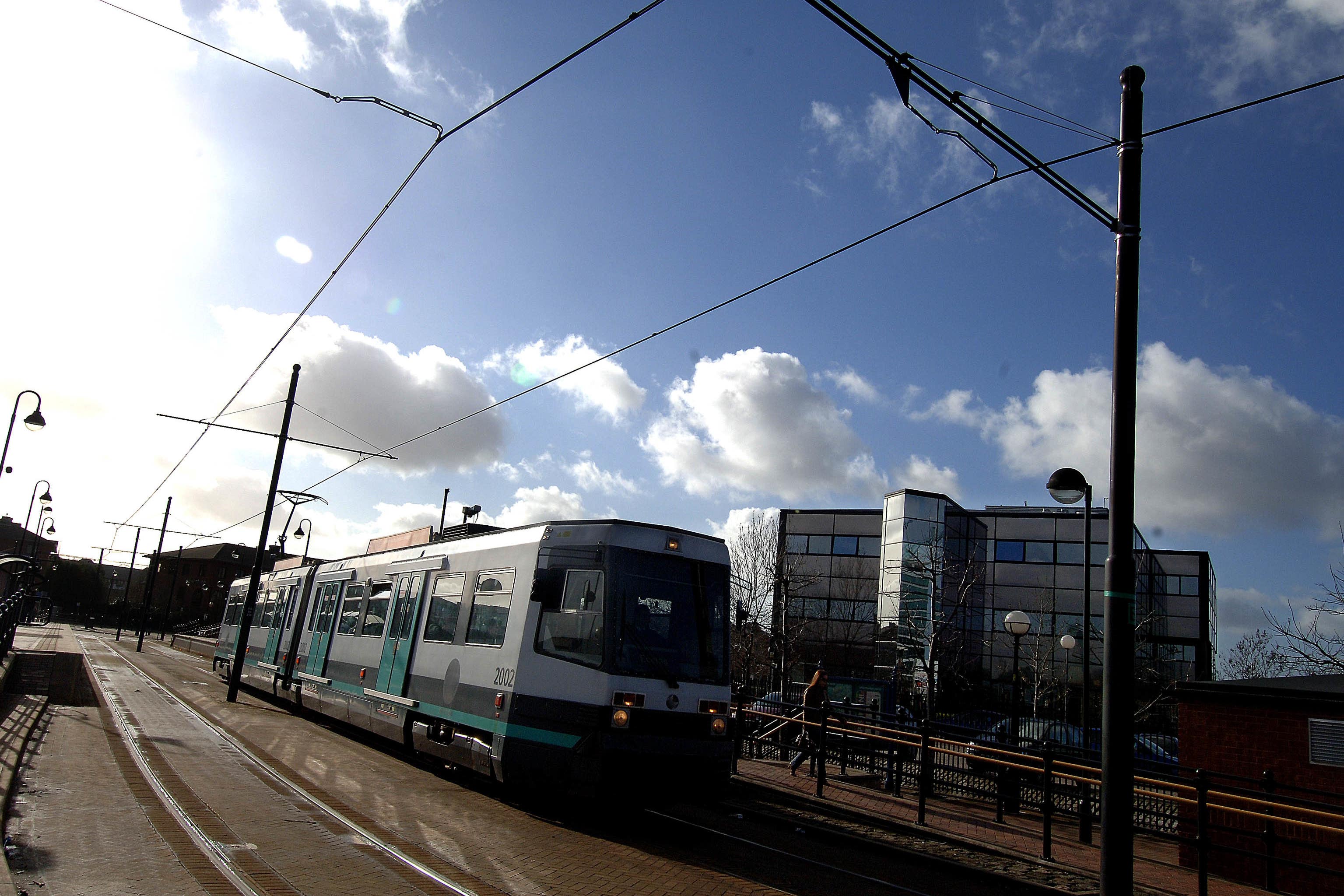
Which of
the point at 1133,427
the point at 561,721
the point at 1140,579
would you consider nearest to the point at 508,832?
the point at 561,721

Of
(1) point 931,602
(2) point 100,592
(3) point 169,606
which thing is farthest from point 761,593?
(2) point 100,592

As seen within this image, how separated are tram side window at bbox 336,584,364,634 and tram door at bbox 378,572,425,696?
1.89 m

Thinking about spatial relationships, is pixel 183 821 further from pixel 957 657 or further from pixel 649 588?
pixel 957 657

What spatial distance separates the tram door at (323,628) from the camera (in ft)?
57.0

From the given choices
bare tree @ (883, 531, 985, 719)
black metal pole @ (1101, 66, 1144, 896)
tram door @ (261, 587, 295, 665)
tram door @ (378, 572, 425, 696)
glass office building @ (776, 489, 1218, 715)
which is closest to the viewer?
black metal pole @ (1101, 66, 1144, 896)

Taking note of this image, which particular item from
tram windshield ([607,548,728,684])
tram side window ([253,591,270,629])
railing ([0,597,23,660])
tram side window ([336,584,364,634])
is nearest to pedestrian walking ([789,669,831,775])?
tram windshield ([607,548,728,684])

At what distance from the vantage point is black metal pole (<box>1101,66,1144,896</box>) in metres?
5.80

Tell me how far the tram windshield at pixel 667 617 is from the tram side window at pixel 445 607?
3.25m

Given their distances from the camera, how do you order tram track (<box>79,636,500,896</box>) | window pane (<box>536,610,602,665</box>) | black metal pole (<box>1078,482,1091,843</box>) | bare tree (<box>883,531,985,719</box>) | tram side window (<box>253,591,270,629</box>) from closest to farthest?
tram track (<box>79,636,500,896</box>) → window pane (<box>536,610,602,665</box>) → black metal pole (<box>1078,482,1091,843</box>) → tram side window (<box>253,591,270,629</box>) → bare tree (<box>883,531,985,719</box>)

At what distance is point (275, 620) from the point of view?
2233 centimetres

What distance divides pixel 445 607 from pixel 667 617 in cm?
404

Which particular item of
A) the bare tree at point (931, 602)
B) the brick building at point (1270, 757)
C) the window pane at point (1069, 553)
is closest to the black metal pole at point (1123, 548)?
the brick building at point (1270, 757)

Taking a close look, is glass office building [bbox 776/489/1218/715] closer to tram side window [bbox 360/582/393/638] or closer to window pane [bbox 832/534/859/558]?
window pane [bbox 832/534/859/558]

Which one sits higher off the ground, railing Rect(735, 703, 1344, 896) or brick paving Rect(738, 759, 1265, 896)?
railing Rect(735, 703, 1344, 896)
